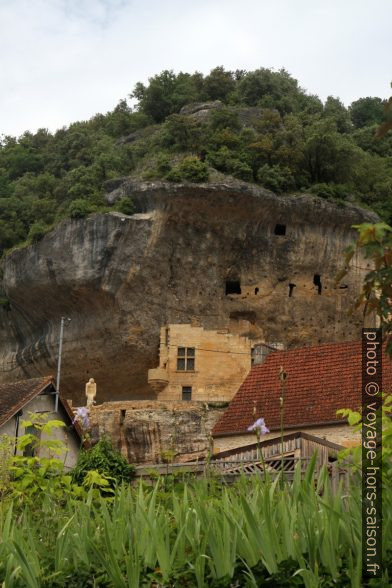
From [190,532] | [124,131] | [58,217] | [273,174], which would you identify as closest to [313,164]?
[273,174]

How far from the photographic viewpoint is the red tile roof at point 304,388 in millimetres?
21281

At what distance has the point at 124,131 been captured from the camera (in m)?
60.1

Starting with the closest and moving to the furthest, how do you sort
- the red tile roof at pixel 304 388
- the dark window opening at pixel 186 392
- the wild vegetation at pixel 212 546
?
the wild vegetation at pixel 212 546, the red tile roof at pixel 304 388, the dark window opening at pixel 186 392

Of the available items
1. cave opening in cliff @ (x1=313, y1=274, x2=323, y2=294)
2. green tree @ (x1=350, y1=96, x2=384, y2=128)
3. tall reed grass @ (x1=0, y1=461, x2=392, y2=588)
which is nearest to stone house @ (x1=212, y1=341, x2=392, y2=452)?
tall reed grass @ (x1=0, y1=461, x2=392, y2=588)

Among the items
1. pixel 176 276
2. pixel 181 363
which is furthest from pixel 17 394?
pixel 176 276

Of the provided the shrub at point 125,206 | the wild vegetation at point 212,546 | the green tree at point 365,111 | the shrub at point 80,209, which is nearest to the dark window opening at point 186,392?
the shrub at point 125,206

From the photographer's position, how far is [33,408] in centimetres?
2112

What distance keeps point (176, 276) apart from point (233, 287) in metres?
2.96

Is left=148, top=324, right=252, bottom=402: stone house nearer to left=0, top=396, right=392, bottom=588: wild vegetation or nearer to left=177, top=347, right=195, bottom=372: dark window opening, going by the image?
left=177, top=347, right=195, bottom=372: dark window opening

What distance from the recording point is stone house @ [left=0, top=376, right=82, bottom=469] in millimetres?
19656

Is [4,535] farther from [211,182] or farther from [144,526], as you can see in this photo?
[211,182]

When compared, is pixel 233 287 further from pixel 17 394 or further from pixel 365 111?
pixel 365 111

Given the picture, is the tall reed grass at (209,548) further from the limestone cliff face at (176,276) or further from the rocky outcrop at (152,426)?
the limestone cliff face at (176,276)

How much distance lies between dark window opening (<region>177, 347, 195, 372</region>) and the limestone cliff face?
3014 millimetres
